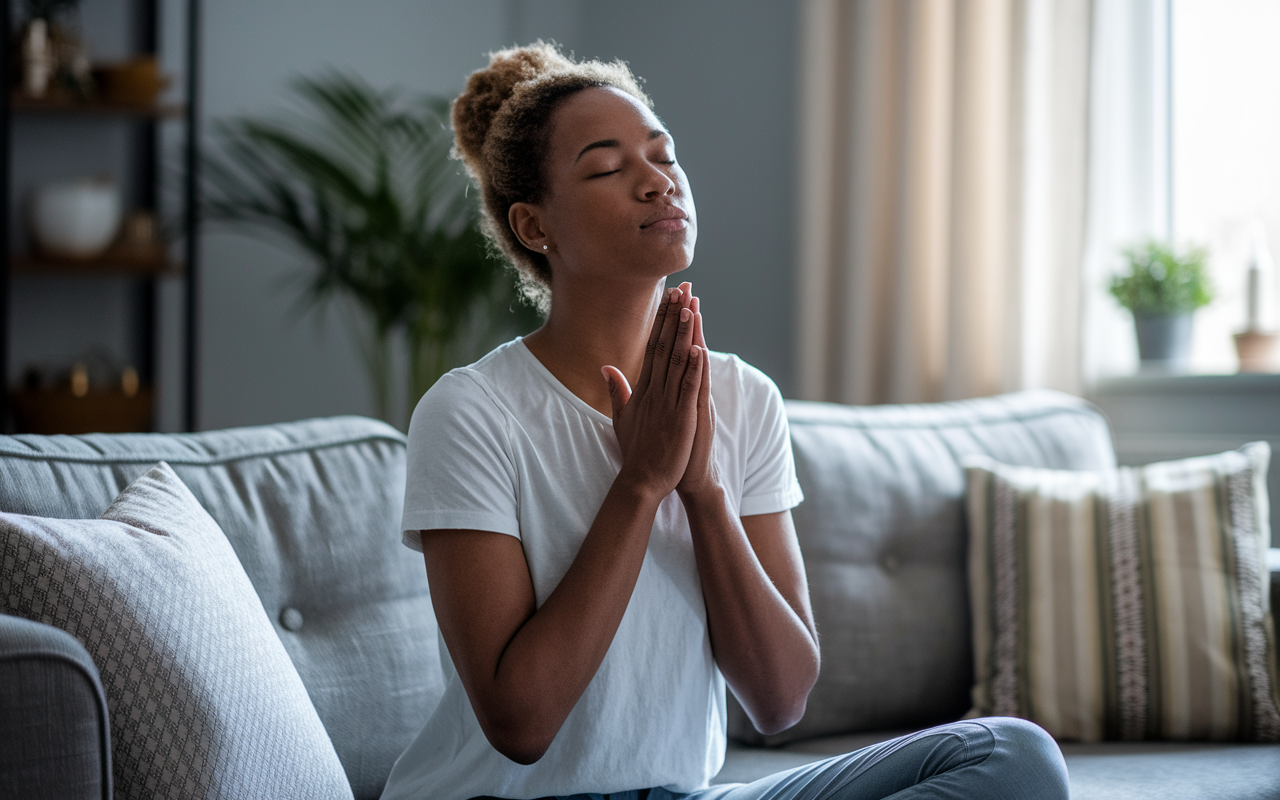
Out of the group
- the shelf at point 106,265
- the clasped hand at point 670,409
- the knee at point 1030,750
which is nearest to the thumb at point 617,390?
the clasped hand at point 670,409

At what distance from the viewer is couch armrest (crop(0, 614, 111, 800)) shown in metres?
0.78

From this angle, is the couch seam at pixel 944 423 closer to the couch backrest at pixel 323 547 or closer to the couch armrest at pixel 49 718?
the couch backrest at pixel 323 547

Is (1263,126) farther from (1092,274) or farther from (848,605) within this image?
(848,605)

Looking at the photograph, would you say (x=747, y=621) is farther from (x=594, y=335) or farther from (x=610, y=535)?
(x=594, y=335)

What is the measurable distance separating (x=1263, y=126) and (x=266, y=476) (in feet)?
7.63

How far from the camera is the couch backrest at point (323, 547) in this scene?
131 centimetres

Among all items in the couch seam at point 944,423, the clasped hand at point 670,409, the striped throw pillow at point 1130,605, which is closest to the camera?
the clasped hand at point 670,409

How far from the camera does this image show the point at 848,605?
5.53 ft

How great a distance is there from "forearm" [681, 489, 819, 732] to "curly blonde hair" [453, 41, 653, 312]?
41 centimetres

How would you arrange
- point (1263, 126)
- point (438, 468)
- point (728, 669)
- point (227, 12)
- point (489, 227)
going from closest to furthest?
1. point (438, 468)
2. point (728, 669)
3. point (489, 227)
4. point (1263, 126)
5. point (227, 12)

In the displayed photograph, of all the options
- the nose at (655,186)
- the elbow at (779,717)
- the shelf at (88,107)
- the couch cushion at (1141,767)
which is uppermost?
the shelf at (88,107)

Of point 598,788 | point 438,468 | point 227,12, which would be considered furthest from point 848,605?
point 227,12

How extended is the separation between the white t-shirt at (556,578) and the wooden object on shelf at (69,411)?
2.07 m

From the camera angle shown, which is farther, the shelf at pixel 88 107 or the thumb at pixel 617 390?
the shelf at pixel 88 107
